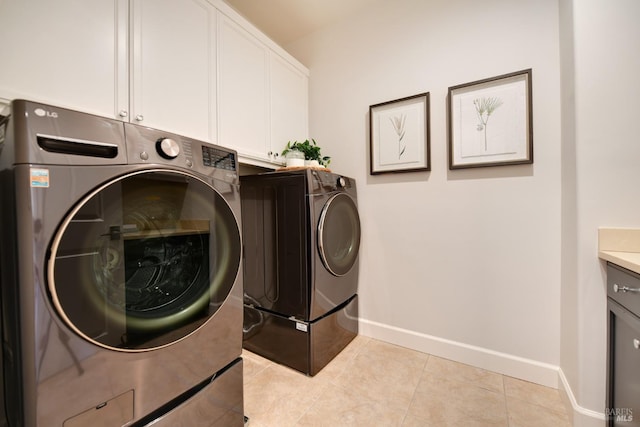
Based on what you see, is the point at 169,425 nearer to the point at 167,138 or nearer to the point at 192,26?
the point at 167,138

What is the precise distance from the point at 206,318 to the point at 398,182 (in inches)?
60.3

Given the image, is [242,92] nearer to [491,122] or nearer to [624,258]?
[491,122]

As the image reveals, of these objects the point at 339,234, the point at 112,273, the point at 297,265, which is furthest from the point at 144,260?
the point at 339,234

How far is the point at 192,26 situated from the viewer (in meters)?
1.36

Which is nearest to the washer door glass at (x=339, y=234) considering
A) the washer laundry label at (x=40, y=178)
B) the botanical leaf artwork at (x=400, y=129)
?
the botanical leaf artwork at (x=400, y=129)

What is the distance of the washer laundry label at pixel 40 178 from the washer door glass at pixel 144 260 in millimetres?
84

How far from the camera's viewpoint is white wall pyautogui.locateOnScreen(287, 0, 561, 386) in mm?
1485

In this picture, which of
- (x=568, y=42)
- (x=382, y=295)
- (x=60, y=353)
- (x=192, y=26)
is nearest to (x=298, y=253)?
(x=382, y=295)

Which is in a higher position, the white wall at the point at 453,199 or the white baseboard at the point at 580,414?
the white wall at the point at 453,199

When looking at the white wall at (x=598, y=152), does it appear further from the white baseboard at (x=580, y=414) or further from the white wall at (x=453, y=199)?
the white wall at (x=453, y=199)

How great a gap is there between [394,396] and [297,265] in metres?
0.89

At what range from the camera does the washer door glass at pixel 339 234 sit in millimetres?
1601

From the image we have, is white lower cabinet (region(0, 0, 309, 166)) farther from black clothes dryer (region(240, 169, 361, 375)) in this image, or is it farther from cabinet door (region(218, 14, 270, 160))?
black clothes dryer (region(240, 169, 361, 375))

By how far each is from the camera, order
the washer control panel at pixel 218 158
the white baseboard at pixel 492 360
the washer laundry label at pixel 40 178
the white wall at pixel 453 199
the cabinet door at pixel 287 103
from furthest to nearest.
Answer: the cabinet door at pixel 287 103, the white wall at pixel 453 199, the white baseboard at pixel 492 360, the washer control panel at pixel 218 158, the washer laundry label at pixel 40 178
